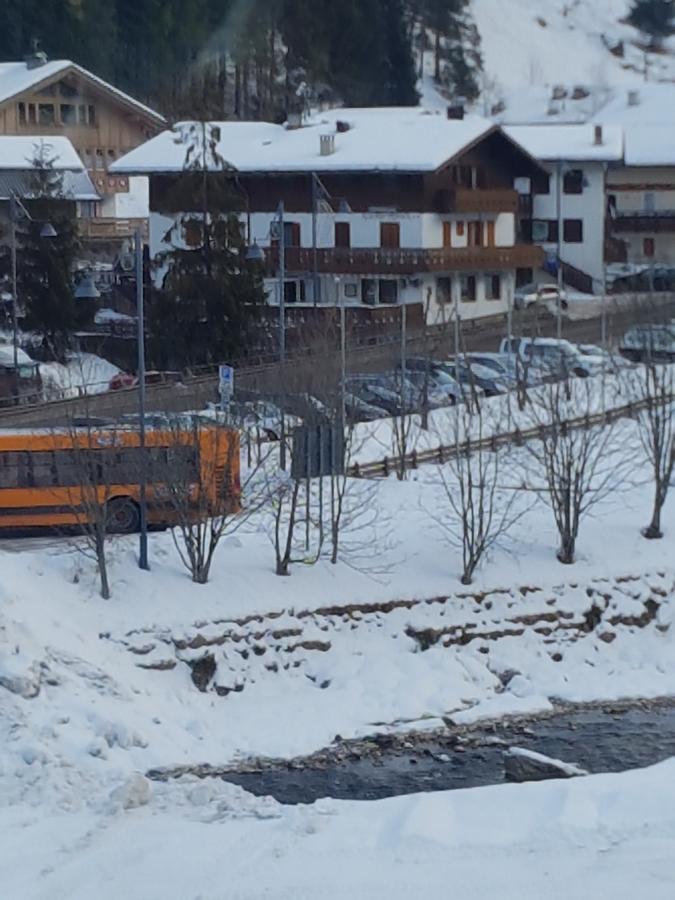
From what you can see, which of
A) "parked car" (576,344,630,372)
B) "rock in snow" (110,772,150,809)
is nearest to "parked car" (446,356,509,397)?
"parked car" (576,344,630,372)

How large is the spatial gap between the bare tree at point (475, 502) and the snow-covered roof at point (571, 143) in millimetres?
24835

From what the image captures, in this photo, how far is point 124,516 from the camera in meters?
23.0

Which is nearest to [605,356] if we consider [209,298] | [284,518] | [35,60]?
[209,298]

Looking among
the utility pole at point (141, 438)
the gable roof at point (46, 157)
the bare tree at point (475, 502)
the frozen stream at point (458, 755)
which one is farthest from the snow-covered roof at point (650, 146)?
the frozen stream at point (458, 755)

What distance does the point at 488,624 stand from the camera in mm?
22062

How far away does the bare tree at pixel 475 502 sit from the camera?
2255 centimetres

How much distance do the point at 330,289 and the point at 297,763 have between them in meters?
25.2

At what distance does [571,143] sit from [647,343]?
23.1 metres

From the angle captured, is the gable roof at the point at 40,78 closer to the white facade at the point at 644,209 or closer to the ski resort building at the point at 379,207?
the ski resort building at the point at 379,207

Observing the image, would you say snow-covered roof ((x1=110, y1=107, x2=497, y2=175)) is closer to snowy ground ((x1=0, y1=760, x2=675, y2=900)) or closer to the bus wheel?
the bus wheel

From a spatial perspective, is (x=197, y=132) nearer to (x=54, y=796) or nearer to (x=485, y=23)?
(x=54, y=796)

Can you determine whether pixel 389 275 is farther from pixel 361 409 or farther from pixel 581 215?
pixel 361 409

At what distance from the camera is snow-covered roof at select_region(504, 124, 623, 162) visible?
1976 inches

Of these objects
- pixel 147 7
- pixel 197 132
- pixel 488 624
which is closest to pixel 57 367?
pixel 197 132
